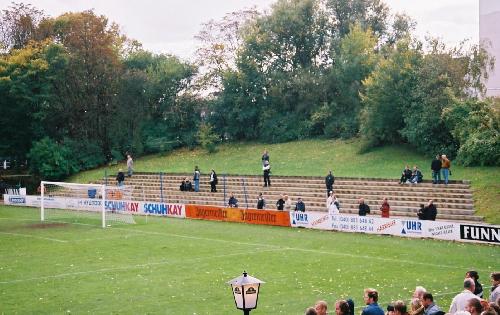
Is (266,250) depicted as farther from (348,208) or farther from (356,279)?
(348,208)

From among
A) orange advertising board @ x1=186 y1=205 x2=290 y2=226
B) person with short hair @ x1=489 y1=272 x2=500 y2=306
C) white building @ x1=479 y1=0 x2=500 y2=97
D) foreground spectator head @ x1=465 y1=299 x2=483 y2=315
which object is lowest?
orange advertising board @ x1=186 y1=205 x2=290 y2=226

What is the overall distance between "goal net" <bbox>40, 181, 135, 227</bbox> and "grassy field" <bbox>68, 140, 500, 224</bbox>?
1087 centimetres

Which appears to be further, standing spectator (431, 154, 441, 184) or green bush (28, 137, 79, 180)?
green bush (28, 137, 79, 180)

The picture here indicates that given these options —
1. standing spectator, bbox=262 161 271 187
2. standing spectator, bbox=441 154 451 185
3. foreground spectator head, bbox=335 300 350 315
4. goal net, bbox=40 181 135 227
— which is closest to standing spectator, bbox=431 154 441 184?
standing spectator, bbox=441 154 451 185

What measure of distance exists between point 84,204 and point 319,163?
58.8 feet

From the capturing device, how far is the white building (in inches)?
2233

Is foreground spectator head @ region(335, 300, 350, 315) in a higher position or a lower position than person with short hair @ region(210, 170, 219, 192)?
lower

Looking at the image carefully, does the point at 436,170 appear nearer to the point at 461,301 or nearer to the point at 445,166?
the point at 445,166

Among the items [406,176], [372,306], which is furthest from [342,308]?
[406,176]

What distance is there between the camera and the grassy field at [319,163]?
41531 millimetres

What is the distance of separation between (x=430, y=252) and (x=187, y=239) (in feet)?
38.6

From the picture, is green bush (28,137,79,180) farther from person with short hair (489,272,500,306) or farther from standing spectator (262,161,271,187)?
person with short hair (489,272,500,306)

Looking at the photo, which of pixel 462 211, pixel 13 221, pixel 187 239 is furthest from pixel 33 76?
pixel 462 211

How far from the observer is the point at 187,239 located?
3547 cm
